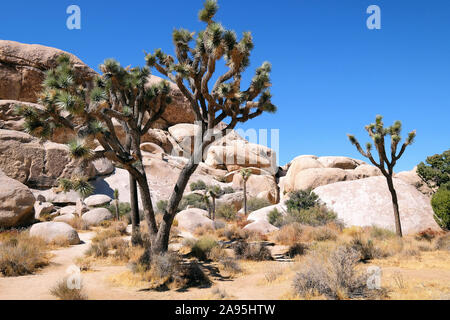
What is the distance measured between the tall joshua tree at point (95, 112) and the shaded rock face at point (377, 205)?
1177 cm

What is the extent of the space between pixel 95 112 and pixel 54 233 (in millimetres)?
6941

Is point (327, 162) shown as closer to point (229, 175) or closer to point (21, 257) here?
point (229, 175)

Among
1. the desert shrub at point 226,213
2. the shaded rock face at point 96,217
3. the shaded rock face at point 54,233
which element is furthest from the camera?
the desert shrub at point 226,213

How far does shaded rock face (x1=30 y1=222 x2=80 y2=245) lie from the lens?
11547 millimetres

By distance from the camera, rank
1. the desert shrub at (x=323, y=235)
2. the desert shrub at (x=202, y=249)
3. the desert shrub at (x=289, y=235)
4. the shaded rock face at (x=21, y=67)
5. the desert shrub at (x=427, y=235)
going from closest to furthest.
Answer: the desert shrub at (x=202, y=249), the desert shrub at (x=323, y=235), the desert shrub at (x=289, y=235), the desert shrub at (x=427, y=235), the shaded rock face at (x=21, y=67)

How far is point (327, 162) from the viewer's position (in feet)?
110

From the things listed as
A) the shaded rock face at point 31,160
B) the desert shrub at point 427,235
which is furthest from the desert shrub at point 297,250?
the shaded rock face at point 31,160

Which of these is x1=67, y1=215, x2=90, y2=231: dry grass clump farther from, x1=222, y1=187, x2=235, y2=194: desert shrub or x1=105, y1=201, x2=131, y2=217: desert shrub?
x1=222, y1=187, x2=235, y2=194: desert shrub

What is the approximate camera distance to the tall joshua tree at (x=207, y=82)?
27.9 ft

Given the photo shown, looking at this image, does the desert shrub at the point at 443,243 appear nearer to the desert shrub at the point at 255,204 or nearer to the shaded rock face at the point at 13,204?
the desert shrub at the point at 255,204

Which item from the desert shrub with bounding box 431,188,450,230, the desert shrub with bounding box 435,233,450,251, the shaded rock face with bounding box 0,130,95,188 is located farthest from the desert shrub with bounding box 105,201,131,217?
the desert shrub with bounding box 431,188,450,230

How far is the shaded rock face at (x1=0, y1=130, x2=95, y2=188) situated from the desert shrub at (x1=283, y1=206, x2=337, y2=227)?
16969mm

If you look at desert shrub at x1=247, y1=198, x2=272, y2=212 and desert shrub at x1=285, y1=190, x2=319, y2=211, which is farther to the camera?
desert shrub at x1=247, y1=198, x2=272, y2=212
